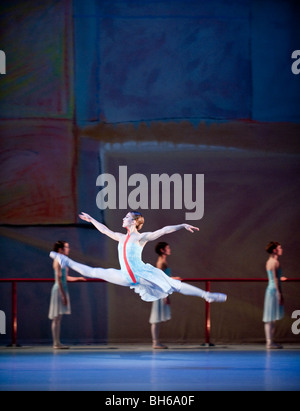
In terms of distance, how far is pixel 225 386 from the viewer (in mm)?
6844

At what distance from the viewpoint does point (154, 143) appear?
11.6 m

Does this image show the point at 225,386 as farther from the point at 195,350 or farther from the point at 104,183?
the point at 104,183

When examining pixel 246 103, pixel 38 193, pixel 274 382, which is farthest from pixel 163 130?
pixel 274 382

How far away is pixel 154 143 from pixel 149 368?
4288 millimetres

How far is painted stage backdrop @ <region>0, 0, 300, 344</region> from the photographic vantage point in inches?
450

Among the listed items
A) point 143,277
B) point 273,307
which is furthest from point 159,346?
point 143,277

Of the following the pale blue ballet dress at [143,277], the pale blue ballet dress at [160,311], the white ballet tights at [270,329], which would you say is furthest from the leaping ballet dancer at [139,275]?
the white ballet tights at [270,329]

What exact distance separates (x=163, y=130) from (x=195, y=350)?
325 cm

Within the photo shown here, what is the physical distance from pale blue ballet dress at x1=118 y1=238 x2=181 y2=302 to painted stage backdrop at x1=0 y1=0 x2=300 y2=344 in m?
2.57

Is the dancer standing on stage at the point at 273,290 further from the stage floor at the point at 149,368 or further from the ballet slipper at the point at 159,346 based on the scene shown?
the ballet slipper at the point at 159,346

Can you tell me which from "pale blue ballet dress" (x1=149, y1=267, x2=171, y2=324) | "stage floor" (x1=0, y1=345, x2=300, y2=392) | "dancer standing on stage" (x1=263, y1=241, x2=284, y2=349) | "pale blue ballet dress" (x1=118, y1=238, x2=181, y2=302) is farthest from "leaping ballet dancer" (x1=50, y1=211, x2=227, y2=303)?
"dancer standing on stage" (x1=263, y1=241, x2=284, y2=349)

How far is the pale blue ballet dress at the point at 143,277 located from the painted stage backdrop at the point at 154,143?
2574 mm

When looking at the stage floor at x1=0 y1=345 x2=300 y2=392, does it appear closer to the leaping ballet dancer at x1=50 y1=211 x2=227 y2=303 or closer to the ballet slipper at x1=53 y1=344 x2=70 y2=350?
the ballet slipper at x1=53 y1=344 x2=70 y2=350

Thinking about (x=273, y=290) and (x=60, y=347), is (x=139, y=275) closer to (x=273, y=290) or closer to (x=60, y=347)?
(x=60, y=347)
